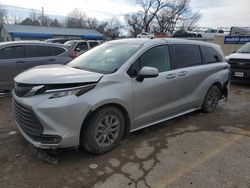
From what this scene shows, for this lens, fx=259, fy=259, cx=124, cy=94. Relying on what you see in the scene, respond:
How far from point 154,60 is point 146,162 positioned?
175 cm

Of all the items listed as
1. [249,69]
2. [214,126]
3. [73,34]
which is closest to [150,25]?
[73,34]

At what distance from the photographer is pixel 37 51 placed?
7660 mm

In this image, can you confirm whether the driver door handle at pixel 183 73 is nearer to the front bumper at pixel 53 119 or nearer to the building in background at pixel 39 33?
the front bumper at pixel 53 119

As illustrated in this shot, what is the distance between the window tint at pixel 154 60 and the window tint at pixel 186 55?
265 mm

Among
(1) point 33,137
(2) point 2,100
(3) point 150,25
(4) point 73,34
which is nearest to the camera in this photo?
(1) point 33,137

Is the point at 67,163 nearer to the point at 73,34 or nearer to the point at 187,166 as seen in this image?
the point at 187,166

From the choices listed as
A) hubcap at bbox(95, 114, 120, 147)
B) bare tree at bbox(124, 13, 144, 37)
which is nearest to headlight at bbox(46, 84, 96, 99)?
hubcap at bbox(95, 114, 120, 147)

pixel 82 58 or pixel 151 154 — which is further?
pixel 82 58

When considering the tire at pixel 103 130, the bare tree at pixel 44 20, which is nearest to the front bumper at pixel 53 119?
the tire at pixel 103 130

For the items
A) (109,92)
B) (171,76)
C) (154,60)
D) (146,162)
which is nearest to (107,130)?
(109,92)

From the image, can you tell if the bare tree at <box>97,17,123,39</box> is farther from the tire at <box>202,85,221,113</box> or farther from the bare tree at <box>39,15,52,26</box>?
the tire at <box>202,85,221,113</box>

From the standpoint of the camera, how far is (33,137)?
3424 mm

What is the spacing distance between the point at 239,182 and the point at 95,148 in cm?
192

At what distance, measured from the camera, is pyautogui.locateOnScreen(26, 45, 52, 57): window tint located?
295 inches
